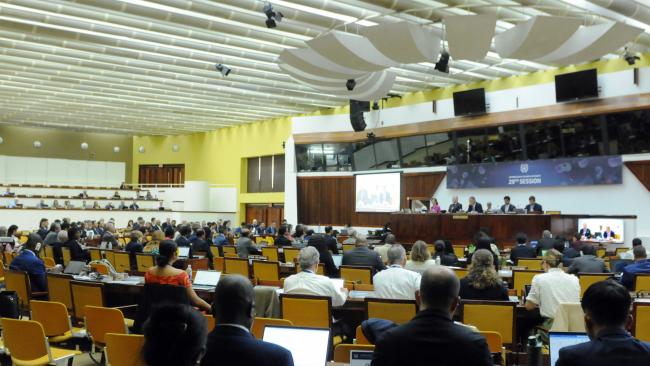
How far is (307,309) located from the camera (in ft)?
19.0

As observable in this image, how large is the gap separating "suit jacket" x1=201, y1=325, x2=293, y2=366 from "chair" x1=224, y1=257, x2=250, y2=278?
7237mm

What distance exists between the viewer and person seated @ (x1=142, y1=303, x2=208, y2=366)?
2.04m

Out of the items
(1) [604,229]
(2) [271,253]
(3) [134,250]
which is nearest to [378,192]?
(1) [604,229]

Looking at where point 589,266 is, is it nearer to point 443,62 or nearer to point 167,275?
point 167,275

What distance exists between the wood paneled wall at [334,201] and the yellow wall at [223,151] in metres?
3.69

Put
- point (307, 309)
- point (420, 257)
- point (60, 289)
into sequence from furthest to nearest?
point (420, 257) → point (60, 289) → point (307, 309)

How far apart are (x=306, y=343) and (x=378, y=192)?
19.8 metres

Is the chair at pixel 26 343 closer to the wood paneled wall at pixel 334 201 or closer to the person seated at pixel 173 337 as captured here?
the person seated at pixel 173 337

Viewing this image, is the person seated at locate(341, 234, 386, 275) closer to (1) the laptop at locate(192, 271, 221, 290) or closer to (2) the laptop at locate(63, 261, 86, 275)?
(1) the laptop at locate(192, 271, 221, 290)

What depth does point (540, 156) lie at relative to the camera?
18.4 m

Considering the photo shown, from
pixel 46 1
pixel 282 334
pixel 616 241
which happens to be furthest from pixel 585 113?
pixel 282 334

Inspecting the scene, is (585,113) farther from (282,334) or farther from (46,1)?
(282,334)

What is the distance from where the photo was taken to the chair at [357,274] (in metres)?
8.54

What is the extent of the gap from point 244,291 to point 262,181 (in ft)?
93.3
